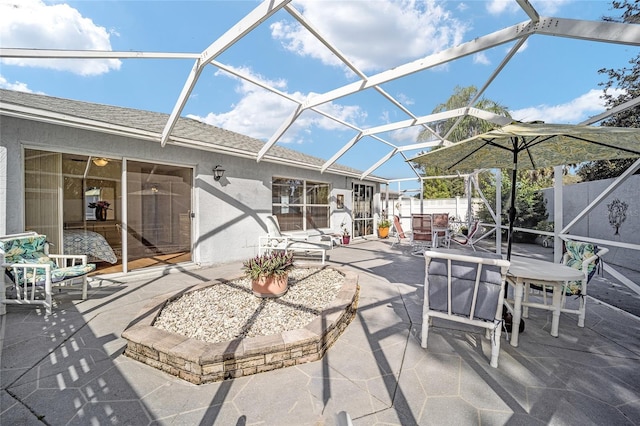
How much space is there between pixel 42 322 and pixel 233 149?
4393mm

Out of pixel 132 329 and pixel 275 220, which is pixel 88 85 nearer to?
pixel 275 220

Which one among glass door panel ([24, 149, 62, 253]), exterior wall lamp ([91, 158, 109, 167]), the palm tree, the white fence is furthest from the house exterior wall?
the palm tree

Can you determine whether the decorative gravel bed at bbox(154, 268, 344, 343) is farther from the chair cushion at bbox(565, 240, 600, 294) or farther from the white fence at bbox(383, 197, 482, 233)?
the white fence at bbox(383, 197, 482, 233)

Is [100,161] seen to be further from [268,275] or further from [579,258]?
[579,258]

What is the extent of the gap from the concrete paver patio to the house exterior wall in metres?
2.12

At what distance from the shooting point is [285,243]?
650cm

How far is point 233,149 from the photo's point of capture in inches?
243

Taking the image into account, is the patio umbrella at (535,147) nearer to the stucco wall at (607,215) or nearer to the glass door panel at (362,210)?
the stucco wall at (607,215)

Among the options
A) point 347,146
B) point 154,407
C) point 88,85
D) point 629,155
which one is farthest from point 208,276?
point 88,85

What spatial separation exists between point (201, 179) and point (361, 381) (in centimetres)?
540

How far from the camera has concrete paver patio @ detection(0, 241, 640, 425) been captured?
1.80 m

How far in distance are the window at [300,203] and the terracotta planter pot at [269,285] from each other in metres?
4.14

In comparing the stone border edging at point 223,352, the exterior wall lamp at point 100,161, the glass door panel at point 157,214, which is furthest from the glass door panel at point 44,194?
the stone border edging at point 223,352

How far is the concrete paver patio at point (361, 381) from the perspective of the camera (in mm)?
1796
